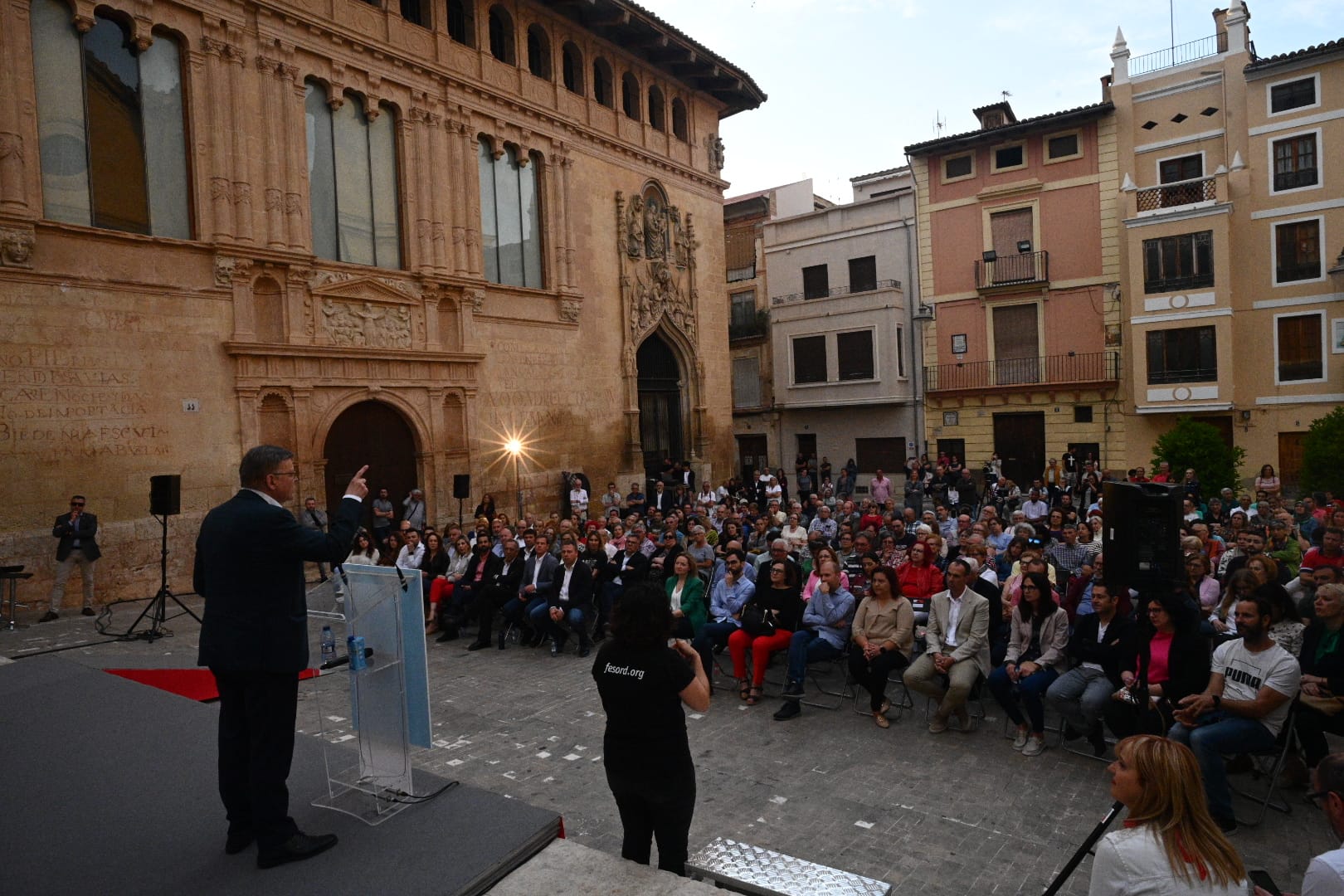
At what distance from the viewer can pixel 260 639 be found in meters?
3.38

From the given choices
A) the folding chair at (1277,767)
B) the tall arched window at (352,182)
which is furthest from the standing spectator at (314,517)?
the folding chair at (1277,767)

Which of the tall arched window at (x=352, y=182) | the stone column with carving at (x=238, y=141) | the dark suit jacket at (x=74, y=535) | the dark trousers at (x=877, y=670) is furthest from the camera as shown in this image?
the tall arched window at (x=352, y=182)

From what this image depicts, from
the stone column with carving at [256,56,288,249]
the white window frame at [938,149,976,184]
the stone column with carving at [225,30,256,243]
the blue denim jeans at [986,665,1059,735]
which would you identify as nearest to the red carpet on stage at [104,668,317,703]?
the blue denim jeans at [986,665,1059,735]

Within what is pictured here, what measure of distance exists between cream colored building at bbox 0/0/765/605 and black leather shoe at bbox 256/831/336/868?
1196cm

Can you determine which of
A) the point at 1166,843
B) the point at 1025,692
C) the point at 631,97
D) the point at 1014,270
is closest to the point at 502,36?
the point at 631,97

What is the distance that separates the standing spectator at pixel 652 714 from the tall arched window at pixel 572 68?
69.0 feet

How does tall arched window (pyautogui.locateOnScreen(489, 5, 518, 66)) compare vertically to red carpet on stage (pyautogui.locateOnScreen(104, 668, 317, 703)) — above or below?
above

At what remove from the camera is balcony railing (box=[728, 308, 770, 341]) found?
107 feet

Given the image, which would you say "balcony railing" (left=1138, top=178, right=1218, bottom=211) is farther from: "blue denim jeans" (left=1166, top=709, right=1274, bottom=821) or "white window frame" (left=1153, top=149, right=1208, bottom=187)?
"blue denim jeans" (left=1166, top=709, right=1274, bottom=821)

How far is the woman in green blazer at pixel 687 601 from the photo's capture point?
864 cm

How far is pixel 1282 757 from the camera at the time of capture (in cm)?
525

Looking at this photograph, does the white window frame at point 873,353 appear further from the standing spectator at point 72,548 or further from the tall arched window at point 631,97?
the standing spectator at point 72,548

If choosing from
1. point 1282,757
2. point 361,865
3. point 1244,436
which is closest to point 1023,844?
point 1282,757

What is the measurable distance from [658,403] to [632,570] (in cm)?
1507
